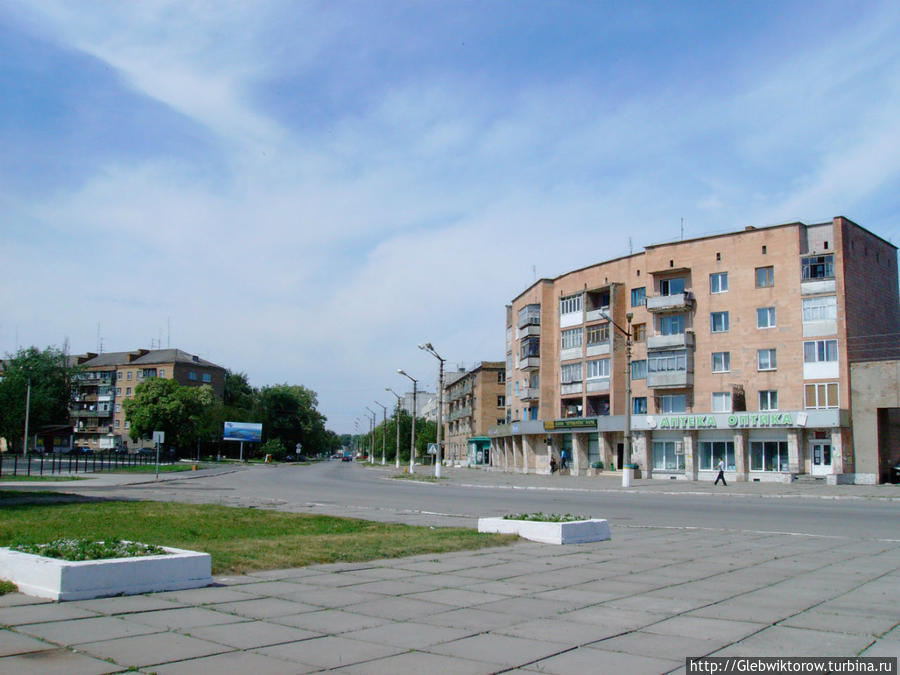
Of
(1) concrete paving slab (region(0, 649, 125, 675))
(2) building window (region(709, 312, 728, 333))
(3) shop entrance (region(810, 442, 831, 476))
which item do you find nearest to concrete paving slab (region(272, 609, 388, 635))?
(1) concrete paving slab (region(0, 649, 125, 675))

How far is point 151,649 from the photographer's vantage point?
5859 mm

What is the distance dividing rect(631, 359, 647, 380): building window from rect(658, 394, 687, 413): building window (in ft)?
7.53

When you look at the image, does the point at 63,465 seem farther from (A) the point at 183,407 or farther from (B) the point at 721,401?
(B) the point at 721,401

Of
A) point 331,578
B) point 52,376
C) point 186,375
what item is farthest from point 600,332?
point 52,376

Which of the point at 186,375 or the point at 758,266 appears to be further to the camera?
the point at 186,375

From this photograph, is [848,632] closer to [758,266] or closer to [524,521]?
[524,521]

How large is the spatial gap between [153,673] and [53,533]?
31.5ft

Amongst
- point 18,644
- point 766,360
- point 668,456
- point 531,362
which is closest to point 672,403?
point 668,456

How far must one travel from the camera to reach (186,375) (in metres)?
121

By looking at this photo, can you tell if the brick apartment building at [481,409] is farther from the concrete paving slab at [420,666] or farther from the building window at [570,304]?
the concrete paving slab at [420,666]

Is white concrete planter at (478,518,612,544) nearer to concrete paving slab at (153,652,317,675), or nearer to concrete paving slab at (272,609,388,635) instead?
concrete paving slab at (272,609,388,635)

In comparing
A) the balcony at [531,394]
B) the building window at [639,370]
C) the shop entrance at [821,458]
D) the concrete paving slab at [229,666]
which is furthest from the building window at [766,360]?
the concrete paving slab at [229,666]

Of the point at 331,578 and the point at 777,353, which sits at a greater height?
the point at 777,353

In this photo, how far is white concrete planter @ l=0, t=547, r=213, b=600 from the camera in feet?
Answer: 25.0
